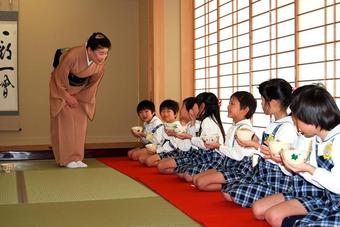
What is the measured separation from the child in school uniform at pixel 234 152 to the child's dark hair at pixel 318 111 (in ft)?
5.15

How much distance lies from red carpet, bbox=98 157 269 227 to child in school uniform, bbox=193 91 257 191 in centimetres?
12

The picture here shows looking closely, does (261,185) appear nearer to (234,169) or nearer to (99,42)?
(234,169)

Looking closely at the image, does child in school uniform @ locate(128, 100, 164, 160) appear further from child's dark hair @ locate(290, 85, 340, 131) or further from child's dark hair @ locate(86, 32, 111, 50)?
child's dark hair @ locate(290, 85, 340, 131)

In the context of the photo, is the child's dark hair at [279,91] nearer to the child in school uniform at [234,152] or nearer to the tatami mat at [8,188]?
the child in school uniform at [234,152]

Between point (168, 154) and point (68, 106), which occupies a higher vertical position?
point (68, 106)

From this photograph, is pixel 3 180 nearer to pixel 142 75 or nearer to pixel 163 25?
pixel 163 25

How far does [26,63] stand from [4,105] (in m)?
0.97

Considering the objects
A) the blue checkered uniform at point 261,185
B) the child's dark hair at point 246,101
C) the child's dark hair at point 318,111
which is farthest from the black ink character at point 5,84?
the child's dark hair at point 318,111

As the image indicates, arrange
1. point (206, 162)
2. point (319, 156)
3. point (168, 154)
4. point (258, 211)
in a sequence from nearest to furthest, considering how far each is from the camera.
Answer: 1. point (319, 156)
2. point (258, 211)
3. point (206, 162)
4. point (168, 154)

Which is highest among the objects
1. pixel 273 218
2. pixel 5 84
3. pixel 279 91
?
pixel 5 84

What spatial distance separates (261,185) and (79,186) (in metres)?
2.09

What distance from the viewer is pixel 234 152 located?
4.67 meters

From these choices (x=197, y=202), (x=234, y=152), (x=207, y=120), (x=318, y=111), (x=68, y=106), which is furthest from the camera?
(x=68, y=106)

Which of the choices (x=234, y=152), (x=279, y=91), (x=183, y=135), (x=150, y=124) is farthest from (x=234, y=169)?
(x=150, y=124)
